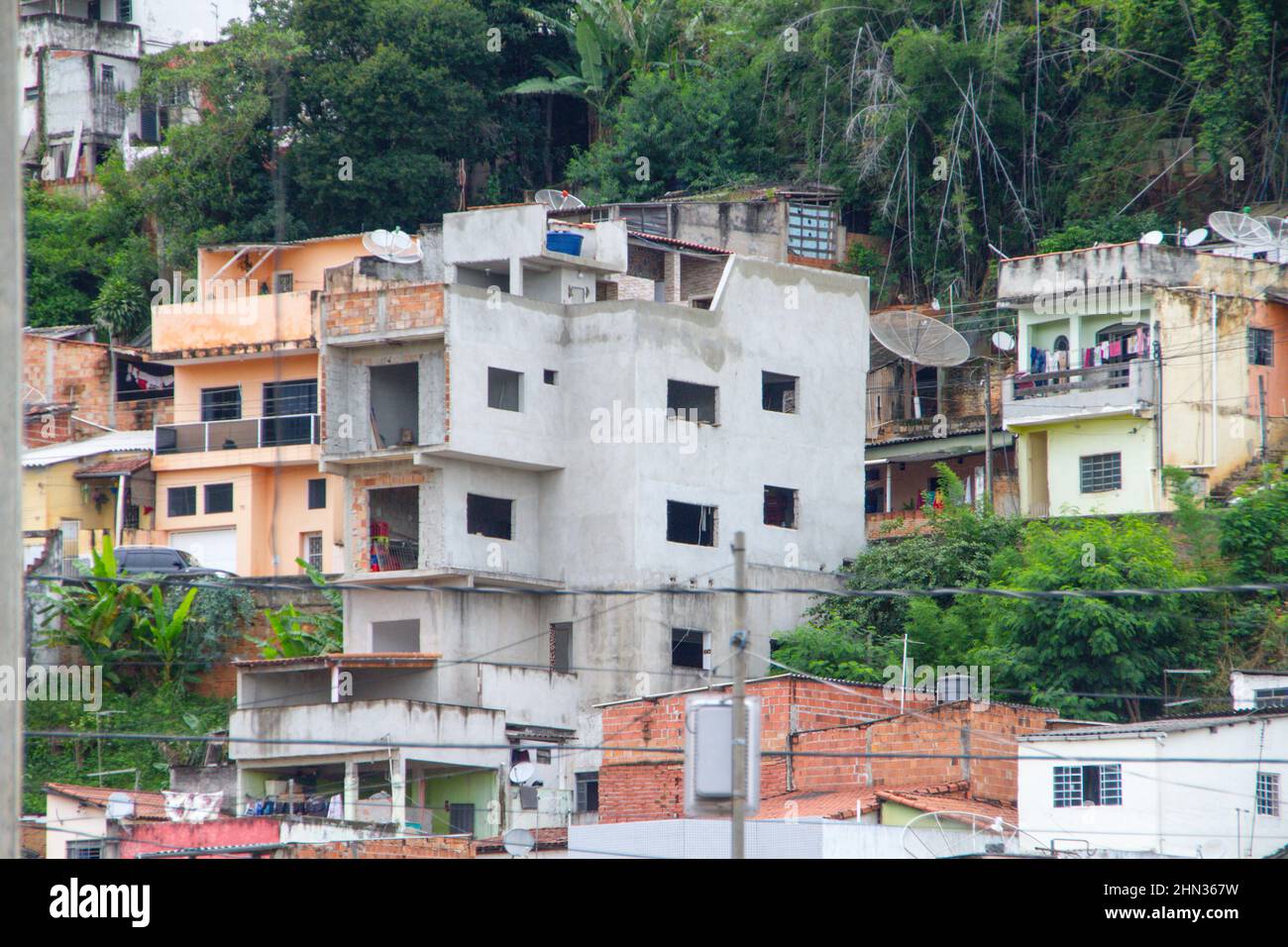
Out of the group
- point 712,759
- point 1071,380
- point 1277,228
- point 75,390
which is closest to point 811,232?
point 1071,380

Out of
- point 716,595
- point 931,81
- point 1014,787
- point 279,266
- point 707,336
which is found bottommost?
point 1014,787

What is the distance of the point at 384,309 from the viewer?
43031 mm

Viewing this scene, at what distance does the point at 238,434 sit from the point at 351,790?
57.3ft

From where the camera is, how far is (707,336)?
44750mm

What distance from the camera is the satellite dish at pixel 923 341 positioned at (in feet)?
155

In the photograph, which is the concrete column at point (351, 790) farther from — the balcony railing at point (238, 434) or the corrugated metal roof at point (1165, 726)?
the balcony railing at point (238, 434)

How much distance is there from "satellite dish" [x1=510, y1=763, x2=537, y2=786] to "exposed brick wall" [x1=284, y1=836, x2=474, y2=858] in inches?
198

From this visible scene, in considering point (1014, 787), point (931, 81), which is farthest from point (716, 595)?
point (931, 81)

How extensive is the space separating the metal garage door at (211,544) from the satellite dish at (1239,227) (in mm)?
23492

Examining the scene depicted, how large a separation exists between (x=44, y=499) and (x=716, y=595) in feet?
61.8

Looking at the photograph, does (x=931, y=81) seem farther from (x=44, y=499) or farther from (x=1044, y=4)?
(x=44, y=499)

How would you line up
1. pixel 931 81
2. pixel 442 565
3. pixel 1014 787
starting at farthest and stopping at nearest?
1. pixel 931 81
2. pixel 442 565
3. pixel 1014 787

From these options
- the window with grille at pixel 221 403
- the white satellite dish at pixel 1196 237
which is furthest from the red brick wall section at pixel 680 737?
the window with grille at pixel 221 403

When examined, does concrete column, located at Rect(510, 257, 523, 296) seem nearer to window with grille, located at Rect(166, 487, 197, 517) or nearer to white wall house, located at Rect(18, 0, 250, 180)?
window with grille, located at Rect(166, 487, 197, 517)
